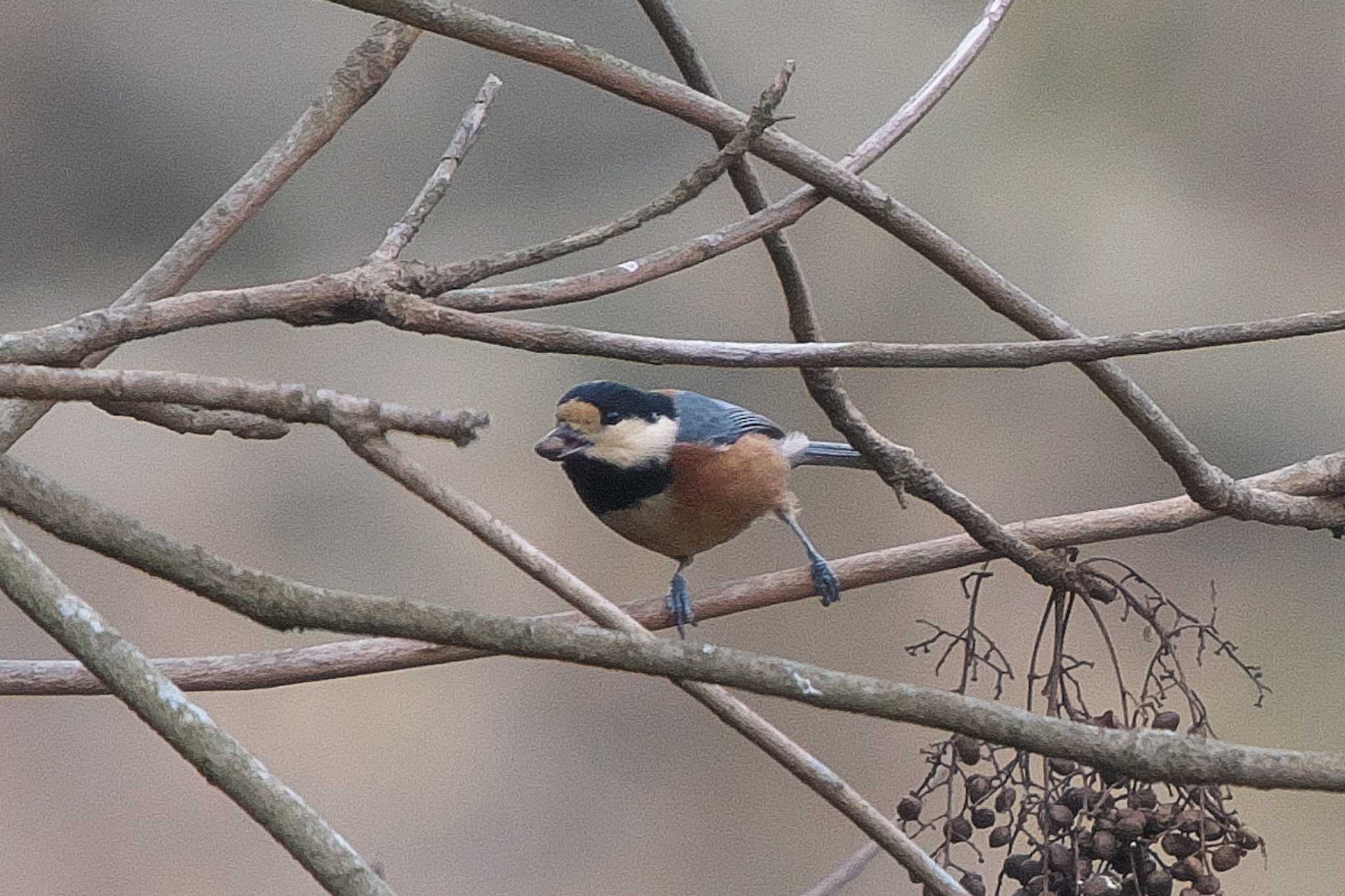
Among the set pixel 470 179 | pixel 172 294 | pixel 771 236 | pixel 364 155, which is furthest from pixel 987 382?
pixel 172 294

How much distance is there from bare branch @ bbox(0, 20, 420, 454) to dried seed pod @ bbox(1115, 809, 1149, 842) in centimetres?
65

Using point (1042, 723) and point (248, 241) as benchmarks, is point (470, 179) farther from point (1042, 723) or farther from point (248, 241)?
point (1042, 723)

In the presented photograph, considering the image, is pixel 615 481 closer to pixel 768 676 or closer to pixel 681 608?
pixel 681 608

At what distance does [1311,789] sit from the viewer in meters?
0.54

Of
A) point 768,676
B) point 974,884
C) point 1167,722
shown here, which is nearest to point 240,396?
point 768,676

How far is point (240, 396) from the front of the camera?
56 centimetres

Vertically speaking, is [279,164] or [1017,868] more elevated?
[279,164]

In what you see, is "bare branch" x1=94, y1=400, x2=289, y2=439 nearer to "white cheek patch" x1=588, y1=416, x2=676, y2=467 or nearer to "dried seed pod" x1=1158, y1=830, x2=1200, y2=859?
"dried seed pod" x1=1158, y1=830, x2=1200, y2=859

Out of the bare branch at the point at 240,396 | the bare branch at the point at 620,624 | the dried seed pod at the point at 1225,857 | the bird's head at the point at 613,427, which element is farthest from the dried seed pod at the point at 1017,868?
the bird's head at the point at 613,427

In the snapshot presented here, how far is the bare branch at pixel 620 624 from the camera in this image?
56cm

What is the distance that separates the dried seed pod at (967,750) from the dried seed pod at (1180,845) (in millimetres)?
130

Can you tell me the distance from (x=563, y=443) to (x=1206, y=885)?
2.92 ft

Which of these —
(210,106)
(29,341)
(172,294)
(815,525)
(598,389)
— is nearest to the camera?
(29,341)

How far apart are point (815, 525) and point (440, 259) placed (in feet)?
2.37
